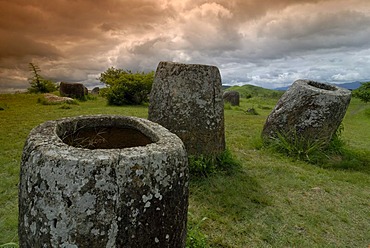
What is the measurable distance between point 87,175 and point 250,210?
3715 millimetres

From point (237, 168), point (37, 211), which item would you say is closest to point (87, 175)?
point (37, 211)

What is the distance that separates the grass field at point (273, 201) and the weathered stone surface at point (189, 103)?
2.72 ft

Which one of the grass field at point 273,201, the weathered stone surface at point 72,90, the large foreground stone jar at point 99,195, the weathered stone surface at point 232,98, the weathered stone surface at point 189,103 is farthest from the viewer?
the weathered stone surface at point 232,98

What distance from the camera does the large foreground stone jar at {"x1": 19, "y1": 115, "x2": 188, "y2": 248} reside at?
2.02m

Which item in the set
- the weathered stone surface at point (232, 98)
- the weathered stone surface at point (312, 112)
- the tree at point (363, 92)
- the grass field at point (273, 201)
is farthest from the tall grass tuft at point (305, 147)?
the tree at point (363, 92)

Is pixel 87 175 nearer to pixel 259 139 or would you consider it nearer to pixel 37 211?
pixel 37 211

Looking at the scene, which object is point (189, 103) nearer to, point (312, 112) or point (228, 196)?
point (228, 196)

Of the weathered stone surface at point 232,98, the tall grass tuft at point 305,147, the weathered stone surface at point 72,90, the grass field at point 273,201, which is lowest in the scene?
the grass field at point 273,201

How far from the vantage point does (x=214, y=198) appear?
17.5 ft

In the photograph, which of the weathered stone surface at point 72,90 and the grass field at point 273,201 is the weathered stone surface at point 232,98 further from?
the grass field at point 273,201

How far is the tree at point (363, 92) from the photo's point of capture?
63.9ft

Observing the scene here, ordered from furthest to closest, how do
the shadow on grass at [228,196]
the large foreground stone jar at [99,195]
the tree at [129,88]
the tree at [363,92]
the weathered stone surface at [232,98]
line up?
the weathered stone surface at [232,98] → the tree at [363,92] → the tree at [129,88] → the shadow on grass at [228,196] → the large foreground stone jar at [99,195]

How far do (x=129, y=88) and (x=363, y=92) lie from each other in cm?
1489

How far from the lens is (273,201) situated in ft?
18.1
